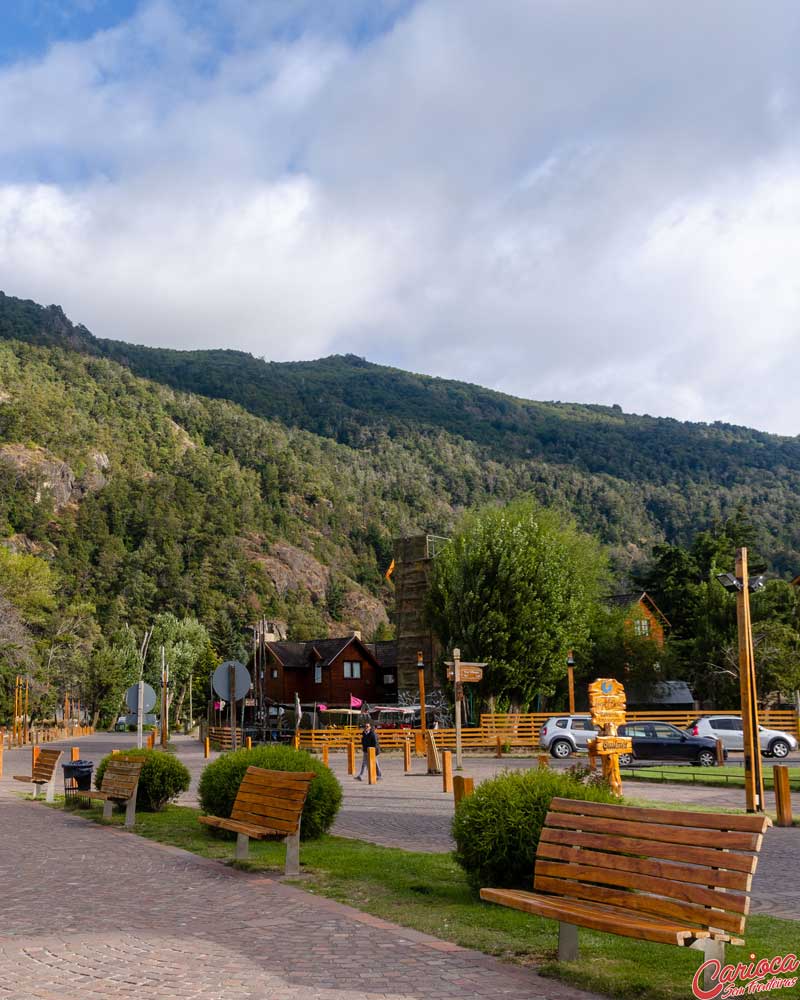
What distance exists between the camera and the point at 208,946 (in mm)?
6664

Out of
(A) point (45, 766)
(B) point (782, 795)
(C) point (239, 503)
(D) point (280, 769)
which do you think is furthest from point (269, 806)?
(C) point (239, 503)

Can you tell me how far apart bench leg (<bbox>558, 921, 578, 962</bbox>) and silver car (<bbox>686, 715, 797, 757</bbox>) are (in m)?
27.5

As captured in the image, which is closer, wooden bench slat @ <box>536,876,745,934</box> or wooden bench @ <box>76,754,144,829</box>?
wooden bench slat @ <box>536,876,745,934</box>

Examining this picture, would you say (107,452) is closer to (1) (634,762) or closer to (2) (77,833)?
(1) (634,762)

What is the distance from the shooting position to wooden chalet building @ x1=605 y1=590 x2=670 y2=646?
187 feet

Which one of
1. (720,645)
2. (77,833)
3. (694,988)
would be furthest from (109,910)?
(720,645)

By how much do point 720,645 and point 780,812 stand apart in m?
41.4

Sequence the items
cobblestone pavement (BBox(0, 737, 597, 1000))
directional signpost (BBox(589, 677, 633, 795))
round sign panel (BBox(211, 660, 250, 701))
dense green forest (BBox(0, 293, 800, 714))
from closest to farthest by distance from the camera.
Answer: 1. cobblestone pavement (BBox(0, 737, 597, 1000))
2. round sign panel (BBox(211, 660, 250, 701))
3. directional signpost (BBox(589, 677, 633, 795))
4. dense green forest (BBox(0, 293, 800, 714))

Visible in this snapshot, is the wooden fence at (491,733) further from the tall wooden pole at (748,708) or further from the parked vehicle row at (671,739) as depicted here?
the tall wooden pole at (748,708)

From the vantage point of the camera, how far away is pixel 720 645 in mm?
54344

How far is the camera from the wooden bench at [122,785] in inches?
560

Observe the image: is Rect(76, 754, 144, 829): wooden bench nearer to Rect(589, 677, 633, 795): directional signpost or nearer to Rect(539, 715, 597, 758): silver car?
Rect(589, 677, 633, 795): directional signpost

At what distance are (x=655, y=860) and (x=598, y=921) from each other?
72 cm

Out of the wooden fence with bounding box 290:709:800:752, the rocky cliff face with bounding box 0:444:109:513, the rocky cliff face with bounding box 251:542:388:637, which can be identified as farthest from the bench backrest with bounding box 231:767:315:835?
the rocky cliff face with bounding box 0:444:109:513
